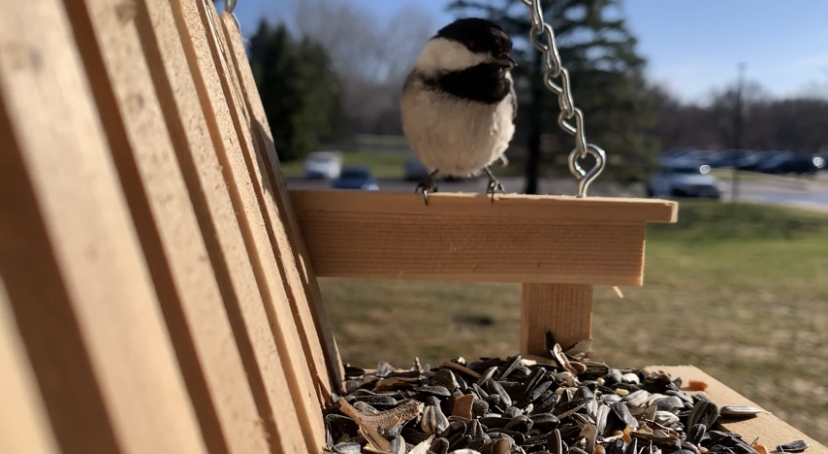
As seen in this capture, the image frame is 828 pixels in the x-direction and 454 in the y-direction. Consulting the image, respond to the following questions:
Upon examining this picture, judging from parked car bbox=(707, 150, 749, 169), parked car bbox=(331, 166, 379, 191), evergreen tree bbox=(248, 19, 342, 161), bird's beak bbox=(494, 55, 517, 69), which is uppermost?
bird's beak bbox=(494, 55, 517, 69)

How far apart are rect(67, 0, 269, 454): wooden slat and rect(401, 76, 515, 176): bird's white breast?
113 centimetres

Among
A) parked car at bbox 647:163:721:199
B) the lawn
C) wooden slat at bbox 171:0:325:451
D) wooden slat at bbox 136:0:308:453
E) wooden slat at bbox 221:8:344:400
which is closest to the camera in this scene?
wooden slat at bbox 136:0:308:453

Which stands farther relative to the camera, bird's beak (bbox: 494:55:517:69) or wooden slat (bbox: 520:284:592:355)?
bird's beak (bbox: 494:55:517:69)

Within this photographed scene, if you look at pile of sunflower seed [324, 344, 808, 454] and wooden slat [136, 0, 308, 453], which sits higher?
wooden slat [136, 0, 308, 453]

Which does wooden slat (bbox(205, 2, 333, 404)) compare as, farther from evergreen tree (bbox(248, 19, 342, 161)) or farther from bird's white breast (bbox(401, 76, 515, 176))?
evergreen tree (bbox(248, 19, 342, 161))

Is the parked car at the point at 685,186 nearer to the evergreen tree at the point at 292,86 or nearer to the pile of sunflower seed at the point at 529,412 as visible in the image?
the evergreen tree at the point at 292,86

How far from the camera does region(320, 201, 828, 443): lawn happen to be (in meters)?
4.00

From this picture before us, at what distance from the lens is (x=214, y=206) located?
29.6 inches

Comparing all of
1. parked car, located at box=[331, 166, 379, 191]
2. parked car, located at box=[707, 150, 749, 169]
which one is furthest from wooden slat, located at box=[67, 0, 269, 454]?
parked car, located at box=[707, 150, 749, 169]

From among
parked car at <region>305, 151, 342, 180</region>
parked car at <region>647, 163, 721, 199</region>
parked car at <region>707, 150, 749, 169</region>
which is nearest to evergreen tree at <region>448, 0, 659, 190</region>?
parked car at <region>647, 163, 721, 199</region>

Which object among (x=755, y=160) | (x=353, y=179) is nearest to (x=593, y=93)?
(x=353, y=179)

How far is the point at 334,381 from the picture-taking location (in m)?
1.29

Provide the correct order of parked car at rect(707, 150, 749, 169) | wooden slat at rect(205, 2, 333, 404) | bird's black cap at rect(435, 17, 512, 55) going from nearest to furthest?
wooden slat at rect(205, 2, 333, 404) → bird's black cap at rect(435, 17, 512, 55) → parked car at rect(707, 150, 749, 169)

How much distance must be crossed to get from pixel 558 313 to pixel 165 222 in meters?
1.06
